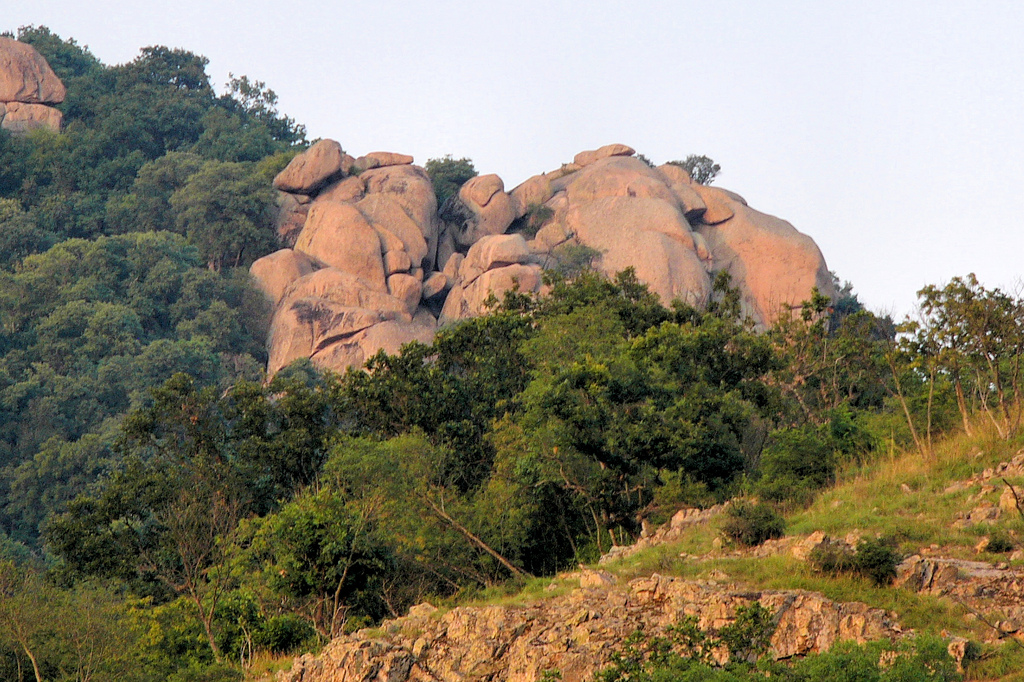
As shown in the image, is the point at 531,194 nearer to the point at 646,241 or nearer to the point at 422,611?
the point at 646,241

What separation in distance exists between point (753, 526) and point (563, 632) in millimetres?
4787

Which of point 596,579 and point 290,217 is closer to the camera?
point 596,579

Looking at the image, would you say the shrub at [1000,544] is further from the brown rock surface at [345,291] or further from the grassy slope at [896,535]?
the brown rock surface at [345,291]

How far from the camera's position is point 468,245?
2552 inches

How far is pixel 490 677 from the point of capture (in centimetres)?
1780

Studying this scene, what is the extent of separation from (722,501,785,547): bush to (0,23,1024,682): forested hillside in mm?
59

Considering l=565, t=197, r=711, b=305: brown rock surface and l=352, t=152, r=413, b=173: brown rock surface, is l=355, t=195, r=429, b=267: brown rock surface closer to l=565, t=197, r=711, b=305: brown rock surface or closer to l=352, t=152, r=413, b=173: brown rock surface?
l=352, t=152, r=413, b=173: brown rock surface

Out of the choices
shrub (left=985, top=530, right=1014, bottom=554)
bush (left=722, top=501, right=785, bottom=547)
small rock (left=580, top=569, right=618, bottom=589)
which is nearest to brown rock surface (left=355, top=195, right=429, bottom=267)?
bush (left=722, top=501, right=785, bottom=547)

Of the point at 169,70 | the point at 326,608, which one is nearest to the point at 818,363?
the point at 326,608

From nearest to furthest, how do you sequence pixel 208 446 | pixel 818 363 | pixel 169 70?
pixel 818 363 < pixel 208 446 < pixel 169 70

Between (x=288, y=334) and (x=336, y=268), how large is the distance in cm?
431

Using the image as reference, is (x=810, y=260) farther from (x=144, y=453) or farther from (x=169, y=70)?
(x=169, y=70)

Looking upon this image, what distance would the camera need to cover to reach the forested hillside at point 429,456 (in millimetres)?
24438

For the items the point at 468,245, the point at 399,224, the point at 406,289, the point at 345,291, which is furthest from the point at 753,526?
the point at 468,245
